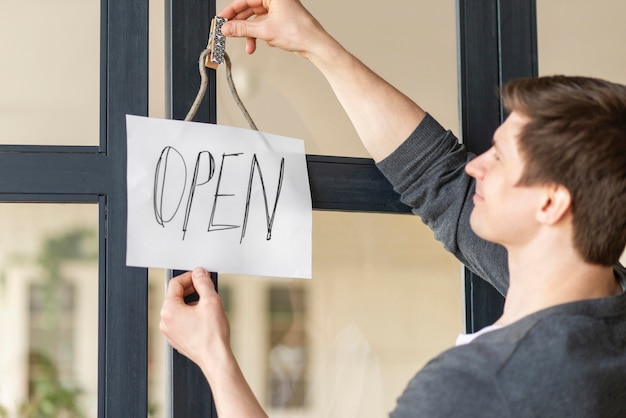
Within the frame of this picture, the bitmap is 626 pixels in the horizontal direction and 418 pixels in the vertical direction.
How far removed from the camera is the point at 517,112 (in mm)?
1053

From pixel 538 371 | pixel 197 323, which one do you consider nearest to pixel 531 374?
pixel 538 371

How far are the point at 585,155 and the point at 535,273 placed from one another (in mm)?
145

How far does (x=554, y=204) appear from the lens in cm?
101

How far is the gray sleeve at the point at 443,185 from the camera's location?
3.93 ft

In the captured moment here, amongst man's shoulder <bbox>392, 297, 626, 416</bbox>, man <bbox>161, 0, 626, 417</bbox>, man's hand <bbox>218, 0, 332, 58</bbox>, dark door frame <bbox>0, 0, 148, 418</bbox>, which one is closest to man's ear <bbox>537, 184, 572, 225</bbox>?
man <bbox>161, 0, 626, 417</bbox>

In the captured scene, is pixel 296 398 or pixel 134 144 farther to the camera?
pixel 296 398

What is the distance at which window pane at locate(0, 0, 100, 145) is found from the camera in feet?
3.60

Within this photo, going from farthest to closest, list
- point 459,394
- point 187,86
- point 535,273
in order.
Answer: point 187,86
point 535,273
point 459,394

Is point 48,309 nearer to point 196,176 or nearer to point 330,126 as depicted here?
point 196,176

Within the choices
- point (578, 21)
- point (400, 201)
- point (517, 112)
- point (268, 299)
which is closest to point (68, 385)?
point (268, 299)

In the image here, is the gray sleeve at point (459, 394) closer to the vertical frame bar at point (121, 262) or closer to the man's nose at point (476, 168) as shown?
the man's nose at point (476, 168)

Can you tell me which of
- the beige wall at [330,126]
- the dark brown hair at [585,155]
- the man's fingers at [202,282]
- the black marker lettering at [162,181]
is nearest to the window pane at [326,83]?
the beige wall at [330,126]

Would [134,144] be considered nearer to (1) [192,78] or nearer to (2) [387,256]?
(1) [192,78]

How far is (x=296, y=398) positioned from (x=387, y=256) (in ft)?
0.82
